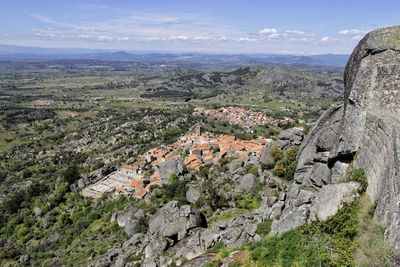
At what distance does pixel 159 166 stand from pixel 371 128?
1608 inches

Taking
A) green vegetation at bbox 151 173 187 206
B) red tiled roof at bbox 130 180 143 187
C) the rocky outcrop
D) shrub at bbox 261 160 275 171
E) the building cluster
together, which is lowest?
the building cluster

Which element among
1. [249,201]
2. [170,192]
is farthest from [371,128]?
[170,192]

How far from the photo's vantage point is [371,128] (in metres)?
18.3

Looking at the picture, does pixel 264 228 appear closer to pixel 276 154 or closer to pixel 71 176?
pixel 276 154

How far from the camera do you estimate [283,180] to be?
33812 millimetres

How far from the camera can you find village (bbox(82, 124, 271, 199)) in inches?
2072

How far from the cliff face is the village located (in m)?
28.2

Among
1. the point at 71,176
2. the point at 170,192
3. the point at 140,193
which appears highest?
the point at 170,192

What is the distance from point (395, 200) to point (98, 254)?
28.9 m

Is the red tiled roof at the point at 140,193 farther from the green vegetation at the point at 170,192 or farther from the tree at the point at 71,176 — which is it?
the tree at the point at 71,176

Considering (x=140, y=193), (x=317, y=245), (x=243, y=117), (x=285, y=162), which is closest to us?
(x=317, y=245)

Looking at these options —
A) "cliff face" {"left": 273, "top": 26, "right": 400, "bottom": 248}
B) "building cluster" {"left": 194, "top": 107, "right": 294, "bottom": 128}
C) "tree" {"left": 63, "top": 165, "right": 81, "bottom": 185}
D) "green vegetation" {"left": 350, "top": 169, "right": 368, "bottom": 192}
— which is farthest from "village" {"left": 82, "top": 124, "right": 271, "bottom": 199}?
"building cluster" {"left": 194, "top": 107, "right": 294, "bottom": 128}

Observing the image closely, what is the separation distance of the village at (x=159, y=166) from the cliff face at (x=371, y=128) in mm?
28250

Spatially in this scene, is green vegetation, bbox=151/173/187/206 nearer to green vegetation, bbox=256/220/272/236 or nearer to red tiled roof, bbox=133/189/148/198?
red tiled roof, bbox=133/189/148/198
